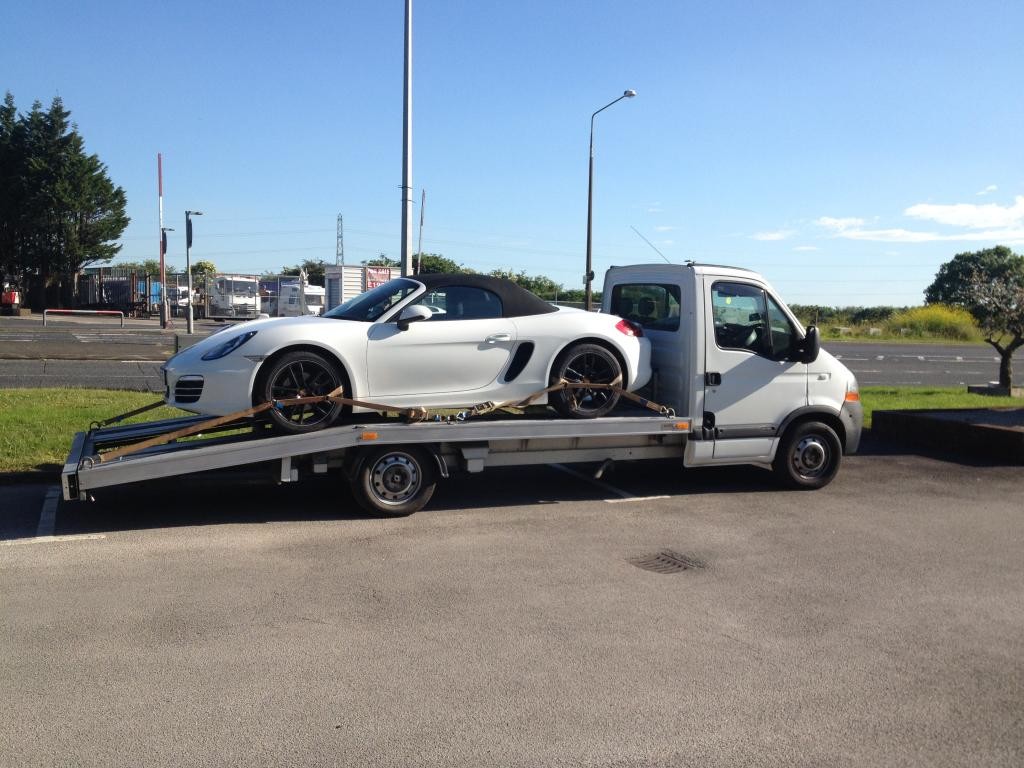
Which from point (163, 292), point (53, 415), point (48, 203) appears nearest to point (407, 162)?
point (53, 415)

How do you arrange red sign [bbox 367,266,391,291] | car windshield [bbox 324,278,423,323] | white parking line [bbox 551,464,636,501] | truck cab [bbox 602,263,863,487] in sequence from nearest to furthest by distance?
car windshield [bbox 324,278,423,323], truck cab [bbox 602,263,863,487], white parking line [bbox 551,464,636,501], red sign [bbox 367,266,391,291]

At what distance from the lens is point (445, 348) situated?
304 inches

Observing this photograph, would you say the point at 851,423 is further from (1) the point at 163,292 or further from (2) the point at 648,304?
(1) the point at 163,292

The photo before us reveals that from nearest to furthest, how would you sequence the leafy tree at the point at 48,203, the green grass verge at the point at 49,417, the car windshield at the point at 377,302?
1. the car windshield at the point at 377,302
2. the green grass verge at the point at 49,417
3. the leafy tree at the point at 48,203

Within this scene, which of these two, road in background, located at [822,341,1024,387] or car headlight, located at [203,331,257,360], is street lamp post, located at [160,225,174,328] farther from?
car headlight, located at [203,331,257,360]

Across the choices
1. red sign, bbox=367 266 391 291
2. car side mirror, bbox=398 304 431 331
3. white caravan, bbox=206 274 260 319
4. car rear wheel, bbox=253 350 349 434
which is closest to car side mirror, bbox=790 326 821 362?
car side mirror, bbox=398 304 431 331

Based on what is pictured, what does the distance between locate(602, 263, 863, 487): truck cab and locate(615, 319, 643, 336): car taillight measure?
418 mm

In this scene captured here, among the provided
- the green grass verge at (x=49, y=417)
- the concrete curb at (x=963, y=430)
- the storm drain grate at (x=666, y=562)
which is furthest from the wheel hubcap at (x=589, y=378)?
the concrete curb at (x=963, y=430)

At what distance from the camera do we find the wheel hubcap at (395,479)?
7.65m

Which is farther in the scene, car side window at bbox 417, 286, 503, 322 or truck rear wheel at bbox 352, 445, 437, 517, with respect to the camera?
car side window at bbox 417, 286, 503, 322

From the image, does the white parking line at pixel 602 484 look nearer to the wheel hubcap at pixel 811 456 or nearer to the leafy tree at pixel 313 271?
the wheel hubcap at pixel 811 456

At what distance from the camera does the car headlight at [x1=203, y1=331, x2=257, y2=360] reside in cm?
724

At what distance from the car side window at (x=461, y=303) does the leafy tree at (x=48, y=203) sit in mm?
49114

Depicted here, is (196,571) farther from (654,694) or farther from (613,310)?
Answer: (613,310)
